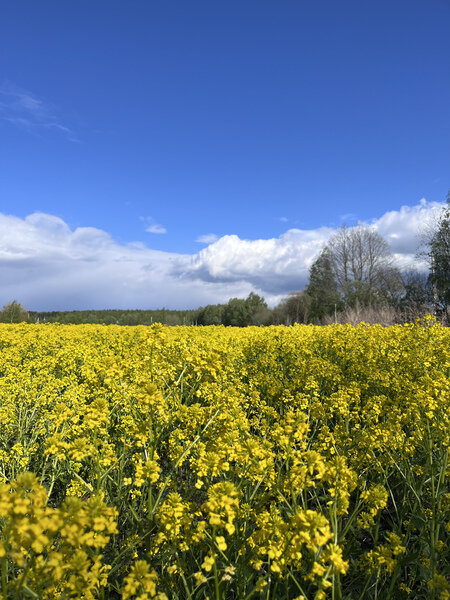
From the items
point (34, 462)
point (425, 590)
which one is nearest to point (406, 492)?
point (425, 590)

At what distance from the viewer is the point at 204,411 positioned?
3.53m

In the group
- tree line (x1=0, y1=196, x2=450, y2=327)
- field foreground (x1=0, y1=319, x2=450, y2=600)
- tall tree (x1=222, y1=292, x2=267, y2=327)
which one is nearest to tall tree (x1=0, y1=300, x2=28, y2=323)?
tree line (x1=0, y1=196, x2=450, y2=327)

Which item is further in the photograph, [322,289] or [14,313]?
[322,289]

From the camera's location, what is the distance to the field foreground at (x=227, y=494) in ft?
5.43

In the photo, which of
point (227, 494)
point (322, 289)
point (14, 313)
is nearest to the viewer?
point (227, 494)

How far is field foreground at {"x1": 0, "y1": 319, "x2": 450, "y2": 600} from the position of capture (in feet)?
5.43

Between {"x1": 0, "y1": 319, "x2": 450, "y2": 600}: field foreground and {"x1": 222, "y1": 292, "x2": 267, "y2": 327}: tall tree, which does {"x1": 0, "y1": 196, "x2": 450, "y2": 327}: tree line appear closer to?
{"x1": 222, "y1": 292, "x2": 267, "y2": 327}: tall tree

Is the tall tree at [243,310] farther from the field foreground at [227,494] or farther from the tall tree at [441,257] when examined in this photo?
the field foreground at [227,494]

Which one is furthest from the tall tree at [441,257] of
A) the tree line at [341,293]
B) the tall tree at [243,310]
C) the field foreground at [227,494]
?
the field foreground at [227,494]

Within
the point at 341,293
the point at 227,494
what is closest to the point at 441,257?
the point at 341,293

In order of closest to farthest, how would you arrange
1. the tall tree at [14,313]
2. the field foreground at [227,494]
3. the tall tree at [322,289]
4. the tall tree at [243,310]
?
the field foreground at [227,494] → the tall tree at [14,313] → the tall tree at [322,289] → the tall tree at [243,310]

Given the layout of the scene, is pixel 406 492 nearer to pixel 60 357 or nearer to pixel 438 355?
pixel 438 355

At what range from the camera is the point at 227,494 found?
200cm

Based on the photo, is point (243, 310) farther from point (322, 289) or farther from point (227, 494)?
point (227, 494)
